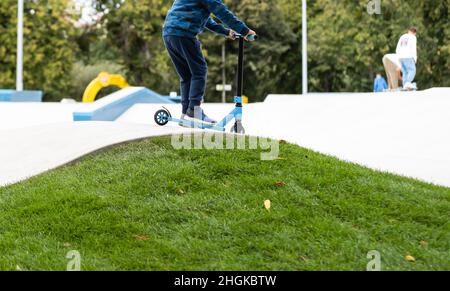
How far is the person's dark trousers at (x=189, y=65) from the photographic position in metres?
8.31

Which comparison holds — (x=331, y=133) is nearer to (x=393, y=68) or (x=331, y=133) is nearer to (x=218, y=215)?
(x=218, y=215)

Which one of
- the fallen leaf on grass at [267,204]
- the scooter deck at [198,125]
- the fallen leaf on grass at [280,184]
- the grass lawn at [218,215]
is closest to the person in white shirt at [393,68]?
the scooter deck at [198,125]

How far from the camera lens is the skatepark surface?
307 inches

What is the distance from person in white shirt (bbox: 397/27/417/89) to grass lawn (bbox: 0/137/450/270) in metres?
9.72

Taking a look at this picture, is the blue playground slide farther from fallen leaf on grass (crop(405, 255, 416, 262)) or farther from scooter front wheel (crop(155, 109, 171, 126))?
fallen leaf on grass (crop(405, 255, 416, 262))

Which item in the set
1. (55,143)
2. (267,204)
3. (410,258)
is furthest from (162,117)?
(410,258)

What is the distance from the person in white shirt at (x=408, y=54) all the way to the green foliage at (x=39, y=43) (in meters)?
26.0

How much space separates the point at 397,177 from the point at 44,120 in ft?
37.1

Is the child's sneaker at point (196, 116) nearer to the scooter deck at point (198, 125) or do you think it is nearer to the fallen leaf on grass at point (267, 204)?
the scooter deck at point (198, 125)

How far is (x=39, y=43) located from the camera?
39.0 m

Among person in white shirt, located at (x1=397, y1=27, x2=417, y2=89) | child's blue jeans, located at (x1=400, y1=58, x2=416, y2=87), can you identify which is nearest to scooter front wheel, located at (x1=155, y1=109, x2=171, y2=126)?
person in white shirt, located at (x1=397, y1=27, x2=417, y2=89)

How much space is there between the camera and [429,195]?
6.50 meters
